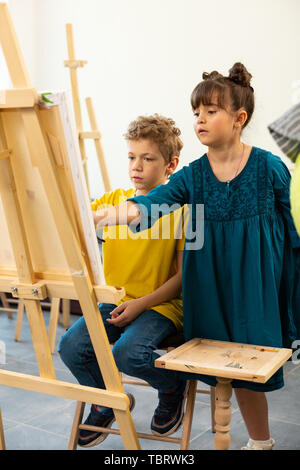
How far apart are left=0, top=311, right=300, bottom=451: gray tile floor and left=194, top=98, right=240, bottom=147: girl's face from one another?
3.80ft

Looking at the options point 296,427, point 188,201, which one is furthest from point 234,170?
point 296,427

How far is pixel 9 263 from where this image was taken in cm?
157

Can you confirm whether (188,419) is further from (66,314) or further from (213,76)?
(66,314)

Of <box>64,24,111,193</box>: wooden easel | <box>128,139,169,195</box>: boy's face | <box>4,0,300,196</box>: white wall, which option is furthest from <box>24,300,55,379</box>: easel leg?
<box>4,0,300,196</box>: white wall

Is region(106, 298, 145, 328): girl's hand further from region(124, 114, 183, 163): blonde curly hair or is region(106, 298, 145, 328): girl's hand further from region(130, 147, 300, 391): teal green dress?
region(124, 114, 183, 163): blonde curly hair

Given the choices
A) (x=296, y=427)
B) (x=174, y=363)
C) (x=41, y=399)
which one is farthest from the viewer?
(x=41, y=399)

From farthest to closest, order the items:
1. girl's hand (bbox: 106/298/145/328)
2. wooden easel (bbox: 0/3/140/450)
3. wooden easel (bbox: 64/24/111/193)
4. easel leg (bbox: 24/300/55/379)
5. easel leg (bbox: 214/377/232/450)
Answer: wooden easel (bbox: 64/24/111/193) → girl's hand (bbox: 106/298/145/328) → easel leg (bbox: 24/300/55/379) → easel leg (bbox: 214/377/232/450) → wooden easel (bbox: 0/3/140/450)

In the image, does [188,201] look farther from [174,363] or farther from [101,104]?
[101,104]

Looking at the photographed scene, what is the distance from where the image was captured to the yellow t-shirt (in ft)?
6.30

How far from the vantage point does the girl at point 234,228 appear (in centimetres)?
157

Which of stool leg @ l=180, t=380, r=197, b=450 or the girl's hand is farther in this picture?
the girl's hand

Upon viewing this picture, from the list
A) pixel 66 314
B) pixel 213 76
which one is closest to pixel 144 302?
pixel 213 76

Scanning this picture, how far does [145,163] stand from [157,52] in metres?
2.38
